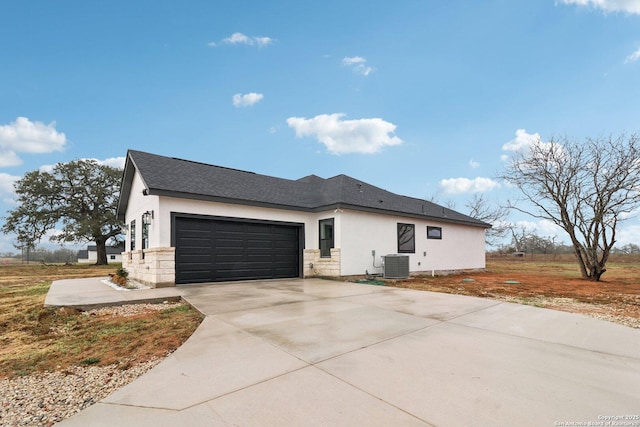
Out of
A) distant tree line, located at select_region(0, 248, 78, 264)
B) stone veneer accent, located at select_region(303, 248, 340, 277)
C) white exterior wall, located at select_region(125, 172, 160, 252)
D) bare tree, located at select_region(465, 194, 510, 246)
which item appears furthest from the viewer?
distant tree line, located at select_region(0, 248, 78, 264)

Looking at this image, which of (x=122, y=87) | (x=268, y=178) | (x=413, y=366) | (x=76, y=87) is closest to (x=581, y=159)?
(x=268, y=178)

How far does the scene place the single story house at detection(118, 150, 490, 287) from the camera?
9492 mm

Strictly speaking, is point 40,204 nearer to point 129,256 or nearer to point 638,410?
point 129,256

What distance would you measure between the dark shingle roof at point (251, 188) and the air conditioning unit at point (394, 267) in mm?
2052

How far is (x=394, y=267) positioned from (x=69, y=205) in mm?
32648

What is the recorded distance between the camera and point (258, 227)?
11.2m

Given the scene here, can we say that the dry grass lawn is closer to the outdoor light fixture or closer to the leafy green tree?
the outdoor light fixture

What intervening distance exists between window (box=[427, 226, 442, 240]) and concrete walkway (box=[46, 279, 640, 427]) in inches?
394

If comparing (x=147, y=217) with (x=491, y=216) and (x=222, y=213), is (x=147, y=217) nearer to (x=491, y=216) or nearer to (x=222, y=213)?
(x=222, y=213)

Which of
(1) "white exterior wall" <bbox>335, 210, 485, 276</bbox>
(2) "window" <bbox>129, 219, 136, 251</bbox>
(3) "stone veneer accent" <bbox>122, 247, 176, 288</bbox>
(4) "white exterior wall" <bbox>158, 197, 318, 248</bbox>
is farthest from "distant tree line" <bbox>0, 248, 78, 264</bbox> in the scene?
(1) "white exterior wall" <bbox>335, 210, 485, 276</bbox>

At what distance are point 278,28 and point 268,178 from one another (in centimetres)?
614

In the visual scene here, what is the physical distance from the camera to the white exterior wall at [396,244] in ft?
38.7

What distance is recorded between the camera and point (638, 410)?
2205 mm

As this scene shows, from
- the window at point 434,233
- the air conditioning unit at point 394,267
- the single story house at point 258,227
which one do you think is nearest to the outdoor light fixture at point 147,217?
the single story house at point 258,227
